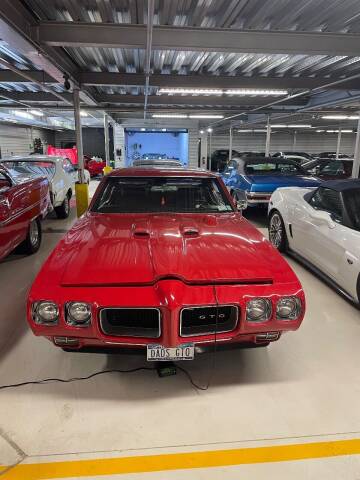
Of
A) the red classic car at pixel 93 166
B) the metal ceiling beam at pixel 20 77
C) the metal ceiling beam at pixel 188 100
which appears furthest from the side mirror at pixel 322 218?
the red classic car at pixel 93 166

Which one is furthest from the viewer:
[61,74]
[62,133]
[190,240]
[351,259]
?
[62,133]

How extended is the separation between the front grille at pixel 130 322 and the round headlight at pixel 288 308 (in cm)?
78

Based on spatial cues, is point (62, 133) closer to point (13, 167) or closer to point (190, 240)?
point (13, 167)

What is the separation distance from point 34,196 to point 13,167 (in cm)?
334

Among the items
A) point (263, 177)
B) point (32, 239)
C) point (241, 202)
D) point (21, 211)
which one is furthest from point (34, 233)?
point (263, 177)

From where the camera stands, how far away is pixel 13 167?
8047mm

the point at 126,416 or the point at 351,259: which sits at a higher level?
the point at 351,259

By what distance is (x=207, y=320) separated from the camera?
215 centimetres

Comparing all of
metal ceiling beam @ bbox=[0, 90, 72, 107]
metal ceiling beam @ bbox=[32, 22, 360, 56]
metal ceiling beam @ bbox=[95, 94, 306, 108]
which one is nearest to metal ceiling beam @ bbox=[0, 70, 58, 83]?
metal ceiling beam @ bbox=[0, 90, 72, 107]

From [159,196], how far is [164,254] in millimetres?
1293

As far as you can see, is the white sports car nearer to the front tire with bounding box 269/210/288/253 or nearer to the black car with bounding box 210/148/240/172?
the front tire with bounding box 269/210/288/253

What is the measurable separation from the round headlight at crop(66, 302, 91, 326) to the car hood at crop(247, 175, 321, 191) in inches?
233

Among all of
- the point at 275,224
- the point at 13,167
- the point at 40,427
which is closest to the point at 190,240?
the point at 40,427

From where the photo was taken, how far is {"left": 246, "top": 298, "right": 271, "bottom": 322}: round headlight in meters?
2.10
